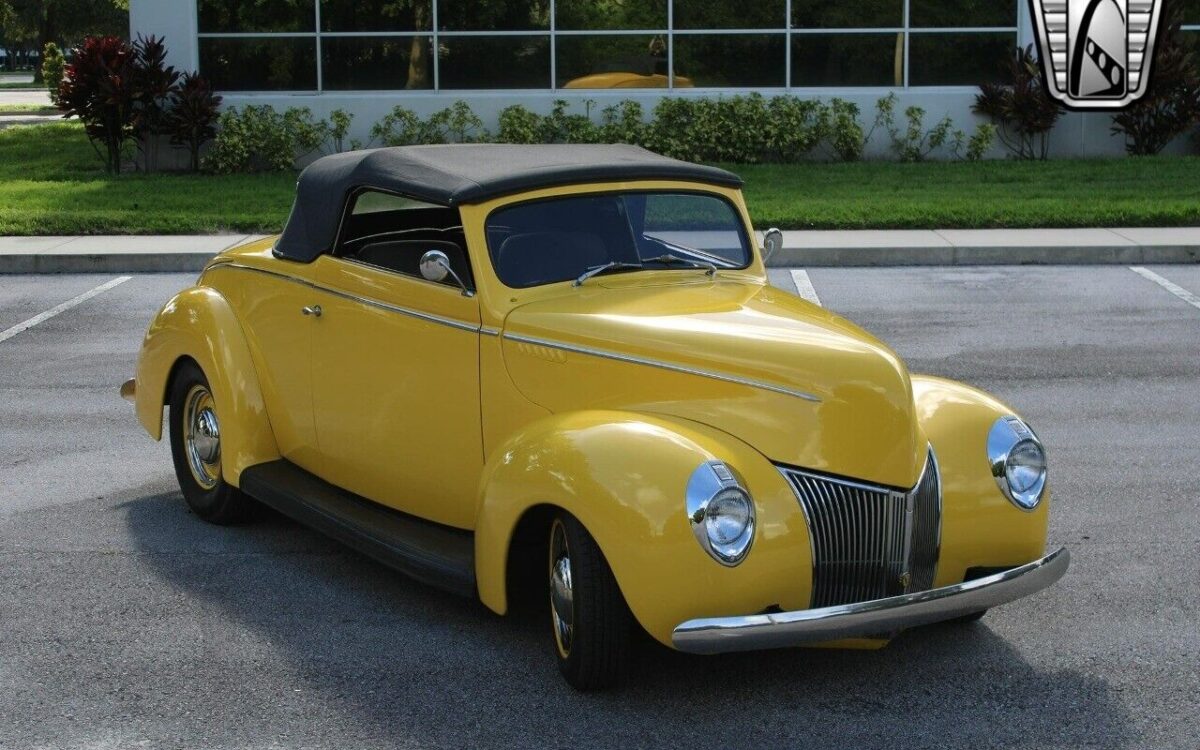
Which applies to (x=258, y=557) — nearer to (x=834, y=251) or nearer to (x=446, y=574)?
(x=446, y=574)

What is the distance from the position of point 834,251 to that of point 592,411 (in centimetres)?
979

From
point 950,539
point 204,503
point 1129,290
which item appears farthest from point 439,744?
point 1129,290

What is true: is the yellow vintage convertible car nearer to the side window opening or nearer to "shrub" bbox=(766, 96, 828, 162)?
the side window opening

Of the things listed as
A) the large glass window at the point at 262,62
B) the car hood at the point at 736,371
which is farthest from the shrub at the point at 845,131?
the car hood at the point at 736,371

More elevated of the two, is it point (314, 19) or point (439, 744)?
point (314, 19)

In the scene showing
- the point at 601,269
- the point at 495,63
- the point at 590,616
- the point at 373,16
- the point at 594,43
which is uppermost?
the point at 373,16

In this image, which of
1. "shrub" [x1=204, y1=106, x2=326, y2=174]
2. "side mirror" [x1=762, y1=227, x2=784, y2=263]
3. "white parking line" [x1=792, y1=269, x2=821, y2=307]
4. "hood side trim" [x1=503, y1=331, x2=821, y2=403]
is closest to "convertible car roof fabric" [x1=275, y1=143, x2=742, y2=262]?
"side mirror" [x1=762, y1=227, x2=784, y2=263]

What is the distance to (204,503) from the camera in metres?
7.04

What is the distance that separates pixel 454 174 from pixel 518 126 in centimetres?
1513

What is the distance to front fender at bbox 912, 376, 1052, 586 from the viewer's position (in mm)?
5082

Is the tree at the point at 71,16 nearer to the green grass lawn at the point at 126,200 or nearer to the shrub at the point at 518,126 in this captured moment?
the green grass lawn at the point at 126,200

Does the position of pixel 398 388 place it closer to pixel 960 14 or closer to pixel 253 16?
pixel 253 16

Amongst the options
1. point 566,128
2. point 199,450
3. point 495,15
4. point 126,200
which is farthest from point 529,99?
point 199,450

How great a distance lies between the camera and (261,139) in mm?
21219
